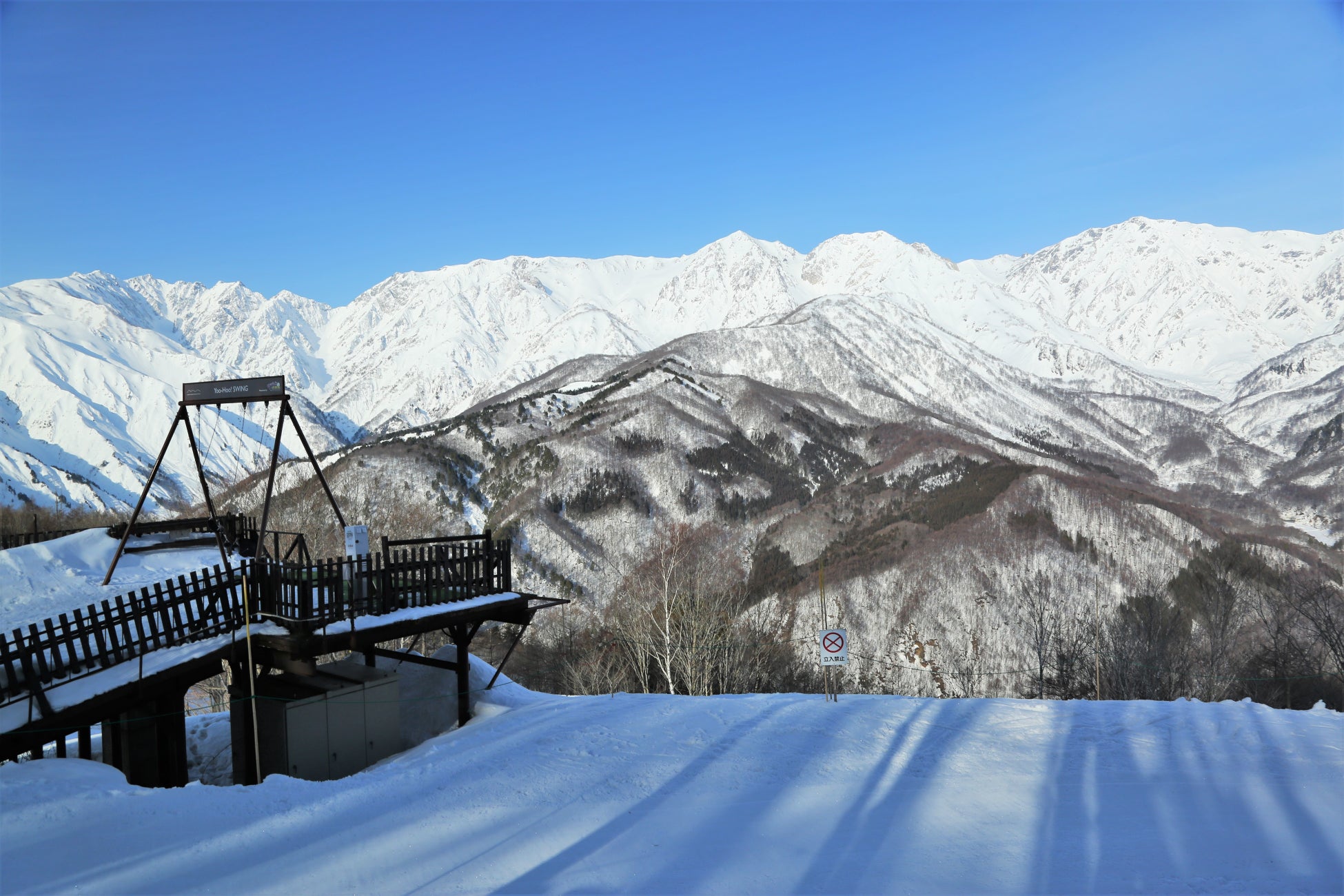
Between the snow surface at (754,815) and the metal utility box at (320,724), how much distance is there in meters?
1.50

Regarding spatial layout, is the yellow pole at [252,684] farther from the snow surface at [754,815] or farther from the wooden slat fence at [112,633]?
the snow surface at [754,815]

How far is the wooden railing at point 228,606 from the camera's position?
999 cm

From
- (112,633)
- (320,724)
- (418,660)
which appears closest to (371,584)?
(320,724)

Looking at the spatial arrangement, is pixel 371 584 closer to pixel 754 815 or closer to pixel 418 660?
pixel 418 660

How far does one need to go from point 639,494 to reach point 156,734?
98824 millimetres

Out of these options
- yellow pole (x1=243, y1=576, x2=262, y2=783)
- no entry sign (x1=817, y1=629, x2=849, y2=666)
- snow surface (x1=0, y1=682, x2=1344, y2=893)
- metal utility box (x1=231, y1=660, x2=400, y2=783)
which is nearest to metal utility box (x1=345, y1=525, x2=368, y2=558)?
yellow pole (x1=243, y1=576, x2=262, y2=783)

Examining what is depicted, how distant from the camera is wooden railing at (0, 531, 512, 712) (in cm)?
999

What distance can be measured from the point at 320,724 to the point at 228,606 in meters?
2.36

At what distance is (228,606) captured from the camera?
1212 cm

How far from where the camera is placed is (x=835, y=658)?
13062mm

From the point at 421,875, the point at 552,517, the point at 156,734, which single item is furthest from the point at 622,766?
the point at 552,517

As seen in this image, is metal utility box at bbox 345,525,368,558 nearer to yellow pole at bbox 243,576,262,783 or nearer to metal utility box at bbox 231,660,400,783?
yellow pole at bbox 243,576,262,783

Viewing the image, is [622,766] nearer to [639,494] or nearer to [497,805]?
[497,805]

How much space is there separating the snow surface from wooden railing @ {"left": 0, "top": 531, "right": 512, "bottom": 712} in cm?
163
